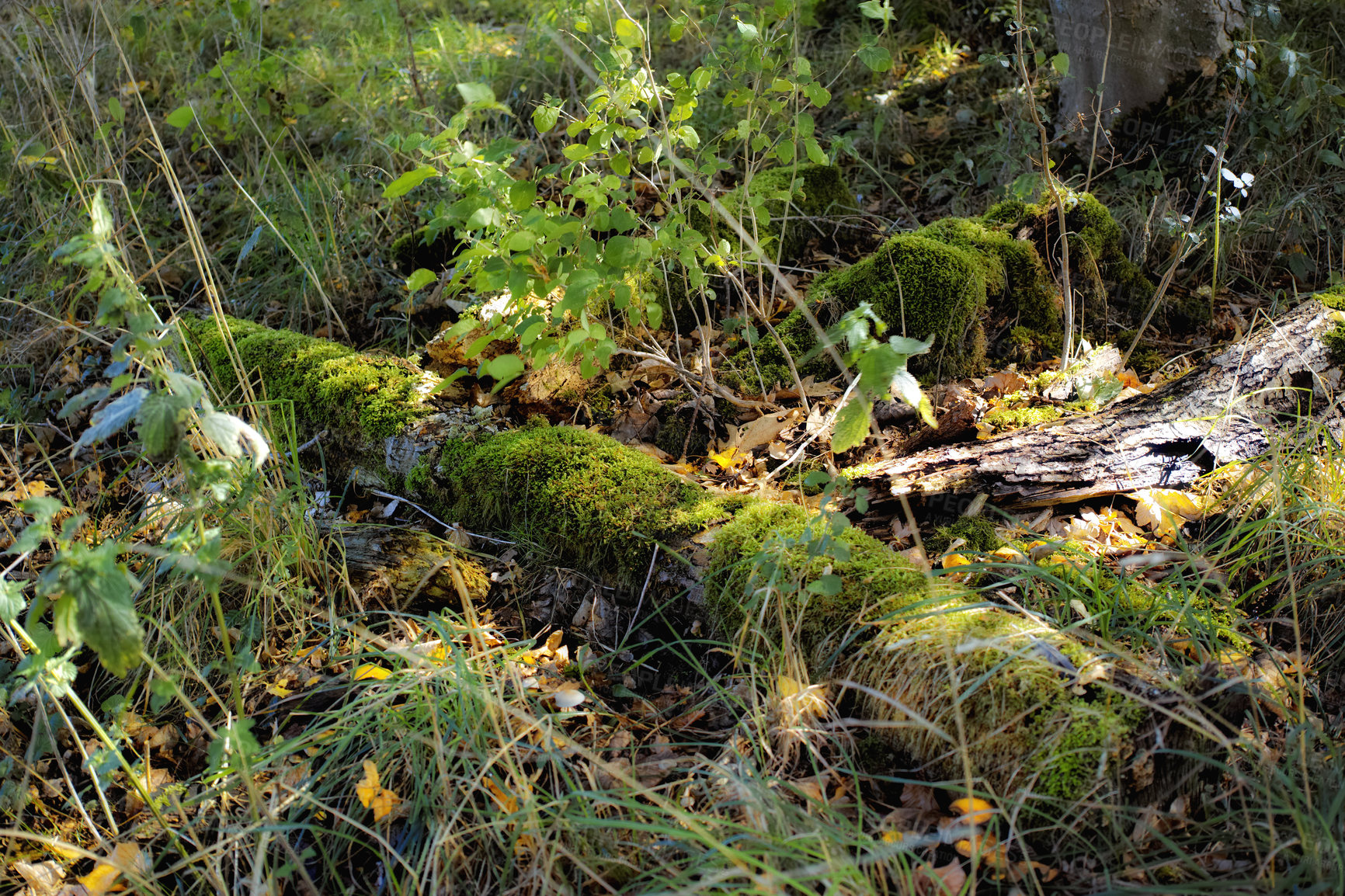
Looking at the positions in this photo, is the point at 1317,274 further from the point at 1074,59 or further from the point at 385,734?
the point at 385,734

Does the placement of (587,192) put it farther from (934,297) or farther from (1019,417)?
(1019,417)

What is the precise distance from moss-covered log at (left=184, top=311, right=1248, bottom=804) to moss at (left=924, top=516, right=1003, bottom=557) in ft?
0.78

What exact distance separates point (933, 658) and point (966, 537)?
645 millimetres

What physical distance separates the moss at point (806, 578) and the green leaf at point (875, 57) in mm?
1330

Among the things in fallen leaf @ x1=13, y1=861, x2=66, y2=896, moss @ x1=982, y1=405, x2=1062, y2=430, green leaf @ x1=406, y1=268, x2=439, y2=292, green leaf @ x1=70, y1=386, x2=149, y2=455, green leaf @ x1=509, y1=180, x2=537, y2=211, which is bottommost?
fallen leaf @ x1=13, y1=861, x2=66, y2=896

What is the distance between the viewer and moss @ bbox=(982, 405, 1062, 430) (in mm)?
2748

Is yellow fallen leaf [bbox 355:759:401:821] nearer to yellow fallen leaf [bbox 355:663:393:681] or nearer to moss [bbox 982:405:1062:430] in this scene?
yellow fallen leaf [bbox 355:663:393:681]

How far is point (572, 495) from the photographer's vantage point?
2424 mm

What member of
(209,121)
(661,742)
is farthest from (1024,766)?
(209,121)

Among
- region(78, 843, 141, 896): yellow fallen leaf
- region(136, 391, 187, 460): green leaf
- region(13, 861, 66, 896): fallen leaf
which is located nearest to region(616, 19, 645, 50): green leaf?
region(136, 391, 187, 460): green leaf

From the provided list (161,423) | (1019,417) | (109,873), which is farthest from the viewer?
(1019,417)

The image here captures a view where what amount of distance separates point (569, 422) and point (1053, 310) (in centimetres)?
193

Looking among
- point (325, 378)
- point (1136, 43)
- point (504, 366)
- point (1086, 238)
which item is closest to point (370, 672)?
point (504, 366)

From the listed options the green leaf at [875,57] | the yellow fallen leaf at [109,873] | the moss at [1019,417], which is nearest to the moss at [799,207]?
the green leaf at [875,57]
